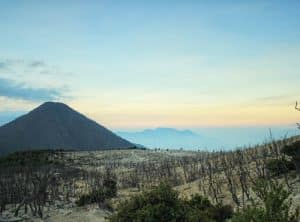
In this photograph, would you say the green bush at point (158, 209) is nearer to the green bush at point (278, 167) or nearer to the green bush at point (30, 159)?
the green bush at point (278, 167)

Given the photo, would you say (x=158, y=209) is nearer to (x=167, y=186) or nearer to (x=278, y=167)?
(x=167, y=186)

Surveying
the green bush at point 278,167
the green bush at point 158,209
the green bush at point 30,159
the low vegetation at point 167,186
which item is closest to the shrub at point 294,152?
the low vegetation at point 167,186

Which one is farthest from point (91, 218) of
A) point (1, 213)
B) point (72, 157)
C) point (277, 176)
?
point (72, 157)

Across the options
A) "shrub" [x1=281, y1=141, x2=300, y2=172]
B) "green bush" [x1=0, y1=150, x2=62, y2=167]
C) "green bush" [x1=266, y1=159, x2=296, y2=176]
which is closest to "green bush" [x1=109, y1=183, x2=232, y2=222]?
"shrub" [x1=281, y1=141, x2=300, y2=172]

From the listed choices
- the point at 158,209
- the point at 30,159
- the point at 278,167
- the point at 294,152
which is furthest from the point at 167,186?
the point at 30,159

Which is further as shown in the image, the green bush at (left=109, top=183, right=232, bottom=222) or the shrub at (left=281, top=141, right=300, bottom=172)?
the shrub at (left=281, top=141, right=300, bottom=172)

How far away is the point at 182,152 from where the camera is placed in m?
79.3

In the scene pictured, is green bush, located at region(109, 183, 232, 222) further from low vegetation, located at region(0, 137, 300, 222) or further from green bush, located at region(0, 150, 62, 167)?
green bush, located at region(0, 150, 62, 167)

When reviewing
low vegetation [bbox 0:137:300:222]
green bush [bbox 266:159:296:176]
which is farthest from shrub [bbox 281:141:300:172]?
green bush [bbox 266:159:296:176]

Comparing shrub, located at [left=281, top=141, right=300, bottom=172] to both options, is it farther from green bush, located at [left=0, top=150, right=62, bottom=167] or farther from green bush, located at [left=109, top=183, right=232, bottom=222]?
green bush, located at [left=0, top=150, right=62, bottom=167]

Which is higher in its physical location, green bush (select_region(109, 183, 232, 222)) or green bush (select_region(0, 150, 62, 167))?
green bush (select_region(0, 150, 62, 167))

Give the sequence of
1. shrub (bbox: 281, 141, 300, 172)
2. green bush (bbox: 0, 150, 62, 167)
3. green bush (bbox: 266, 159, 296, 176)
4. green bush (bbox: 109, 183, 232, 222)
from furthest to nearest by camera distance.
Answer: green bush (bbox: 0, 150, 62, 167), green bush (bbox: 266, 159, 296, 176), shrub (bbox: 281, 141, 300, 172), green bush (bbox: 109, 183, 232, 222)

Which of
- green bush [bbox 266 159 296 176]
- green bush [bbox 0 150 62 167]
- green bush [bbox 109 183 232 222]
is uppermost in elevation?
green bush [bbox 0 150 62 167]

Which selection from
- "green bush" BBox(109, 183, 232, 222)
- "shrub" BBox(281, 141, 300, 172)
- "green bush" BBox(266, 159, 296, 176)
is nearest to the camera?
"green bush" BBox(109, 183, 232, 222)
